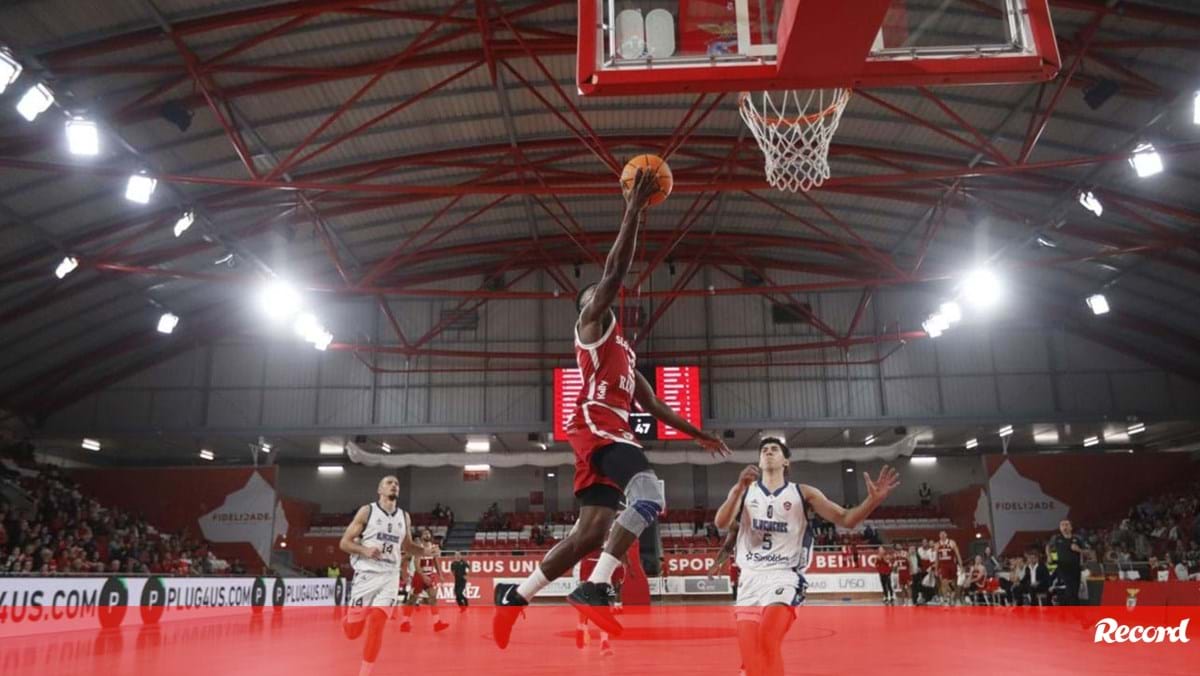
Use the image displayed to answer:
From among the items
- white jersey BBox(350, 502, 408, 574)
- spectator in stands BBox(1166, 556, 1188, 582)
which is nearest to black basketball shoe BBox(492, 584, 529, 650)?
white jersey BBox(350, 502, 408, 574)

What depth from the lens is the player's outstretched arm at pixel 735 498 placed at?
5962 mm

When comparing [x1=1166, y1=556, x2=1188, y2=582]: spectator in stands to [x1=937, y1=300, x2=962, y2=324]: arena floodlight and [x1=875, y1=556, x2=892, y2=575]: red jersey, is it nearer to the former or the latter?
[x1=875, y1=556, x2=892, y2=575]: red jersey

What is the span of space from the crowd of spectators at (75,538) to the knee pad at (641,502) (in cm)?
2039

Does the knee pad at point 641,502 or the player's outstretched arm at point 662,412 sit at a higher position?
the player's outstretched arm at point 662,412

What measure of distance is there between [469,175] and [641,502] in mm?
21053

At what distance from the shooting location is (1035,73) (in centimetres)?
788

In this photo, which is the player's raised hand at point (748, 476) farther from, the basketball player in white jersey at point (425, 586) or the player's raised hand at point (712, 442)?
the basketball player in white jersey at point (425, 586)

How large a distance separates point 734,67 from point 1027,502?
101ft

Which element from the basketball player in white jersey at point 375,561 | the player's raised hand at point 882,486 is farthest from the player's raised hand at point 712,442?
the basketball player in white jersey at point 375,561

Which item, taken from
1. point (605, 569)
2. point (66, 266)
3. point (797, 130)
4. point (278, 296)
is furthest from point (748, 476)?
point (66, 266)

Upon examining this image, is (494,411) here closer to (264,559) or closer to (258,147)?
(264,559)

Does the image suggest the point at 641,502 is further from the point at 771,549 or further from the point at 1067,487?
the point at 1067,487

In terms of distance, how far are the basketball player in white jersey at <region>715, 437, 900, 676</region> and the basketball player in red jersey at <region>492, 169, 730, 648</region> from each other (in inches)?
44.9

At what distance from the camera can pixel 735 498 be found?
6.15 metres
